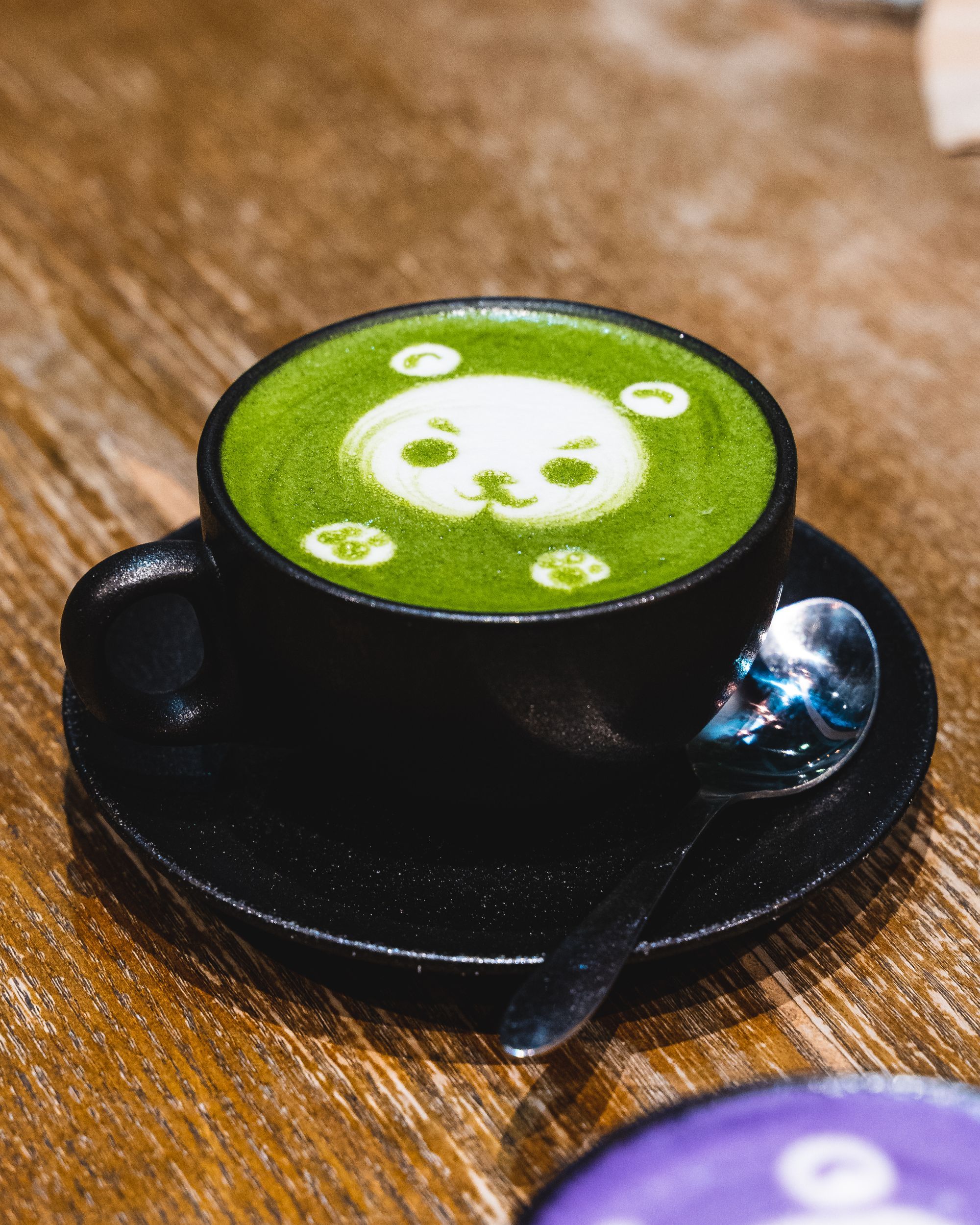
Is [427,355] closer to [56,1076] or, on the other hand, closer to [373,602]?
[373,602]

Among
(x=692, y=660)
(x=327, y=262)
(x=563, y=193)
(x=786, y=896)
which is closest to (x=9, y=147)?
(x=327, y=262)

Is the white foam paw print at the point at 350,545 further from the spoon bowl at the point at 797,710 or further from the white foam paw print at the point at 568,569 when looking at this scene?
the spoon bowl at the point at 797,710

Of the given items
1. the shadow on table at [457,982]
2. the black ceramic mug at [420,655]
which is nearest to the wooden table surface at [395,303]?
the shadow on table at [457,982]

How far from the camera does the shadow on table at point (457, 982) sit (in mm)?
668

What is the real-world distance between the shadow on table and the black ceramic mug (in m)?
0.11

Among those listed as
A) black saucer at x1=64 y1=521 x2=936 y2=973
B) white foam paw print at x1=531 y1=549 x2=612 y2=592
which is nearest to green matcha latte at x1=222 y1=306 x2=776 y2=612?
white foam paw print at x1=531 y1=549 x2=612 y2=592

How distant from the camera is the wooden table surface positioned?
0.63m

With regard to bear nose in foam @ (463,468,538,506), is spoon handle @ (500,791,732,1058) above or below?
below

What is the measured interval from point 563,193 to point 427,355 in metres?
0.72

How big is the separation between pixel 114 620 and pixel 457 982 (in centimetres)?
28

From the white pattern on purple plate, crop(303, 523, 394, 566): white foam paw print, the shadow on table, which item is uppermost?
crop(303, 523, 394, 566): white foam paw print

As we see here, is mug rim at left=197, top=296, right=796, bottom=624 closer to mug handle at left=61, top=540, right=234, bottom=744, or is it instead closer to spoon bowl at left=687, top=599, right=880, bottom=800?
mug handle at left=61, top=540, right=234, bottom=744

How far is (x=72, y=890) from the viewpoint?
0.76m

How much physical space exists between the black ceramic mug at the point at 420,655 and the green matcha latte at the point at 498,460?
0.02 metres
